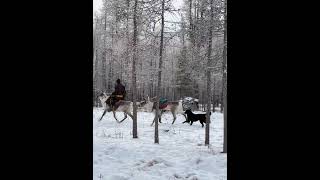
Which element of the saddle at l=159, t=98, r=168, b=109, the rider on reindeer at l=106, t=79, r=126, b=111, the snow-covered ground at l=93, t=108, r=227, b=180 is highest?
the rider on reindeer at l=106, t=79, r=126, b=111

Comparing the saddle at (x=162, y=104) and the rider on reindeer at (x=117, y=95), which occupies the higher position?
the rider on reindeer at (x=117, y=95)

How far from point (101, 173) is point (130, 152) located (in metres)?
3.36

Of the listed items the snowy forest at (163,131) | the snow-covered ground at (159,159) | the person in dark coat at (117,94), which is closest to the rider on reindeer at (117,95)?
the person in dark coat at (117,94)

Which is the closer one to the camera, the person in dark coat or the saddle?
the person in dark coat

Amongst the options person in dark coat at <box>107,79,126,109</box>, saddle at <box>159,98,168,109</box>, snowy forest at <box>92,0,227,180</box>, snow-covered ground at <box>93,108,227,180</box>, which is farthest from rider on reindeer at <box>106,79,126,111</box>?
saddle at <box>159,98,168,109</box>

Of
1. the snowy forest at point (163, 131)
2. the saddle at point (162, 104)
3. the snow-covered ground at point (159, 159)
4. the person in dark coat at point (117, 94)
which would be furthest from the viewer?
the saddle at point (162, 104)

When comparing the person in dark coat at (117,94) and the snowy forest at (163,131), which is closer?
the snowy forest at (163,131)

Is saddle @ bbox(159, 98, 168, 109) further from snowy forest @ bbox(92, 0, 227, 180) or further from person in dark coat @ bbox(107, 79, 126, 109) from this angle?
person in dark coat @ bbox(107, 79, 126, 109)

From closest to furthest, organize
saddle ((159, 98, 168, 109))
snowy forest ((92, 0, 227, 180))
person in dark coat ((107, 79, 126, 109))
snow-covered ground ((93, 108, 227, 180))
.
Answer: snow-covered ground ((93, 108, 227, 180)), snowy forest ((92, 0, 227, 180)), person in dark coat ((107, 79, 126, 109)), saddle ((159, 98, 168, 109))

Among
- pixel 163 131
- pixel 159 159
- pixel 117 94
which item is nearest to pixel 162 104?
pixel 163 131

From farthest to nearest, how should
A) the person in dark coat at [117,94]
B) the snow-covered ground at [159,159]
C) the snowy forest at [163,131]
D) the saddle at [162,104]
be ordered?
the saddle at [162,104] < the person in dark coat at [117,94] < the snowy forest at [163,131] < the snow-covered ground at [159,159]

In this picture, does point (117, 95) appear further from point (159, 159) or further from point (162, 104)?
point (159, 159)

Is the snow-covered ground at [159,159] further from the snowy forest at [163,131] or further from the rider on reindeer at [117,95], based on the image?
the rider on reindeer at [117,95]
